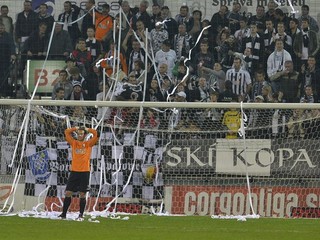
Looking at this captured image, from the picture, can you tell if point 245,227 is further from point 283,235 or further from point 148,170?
point 148,170

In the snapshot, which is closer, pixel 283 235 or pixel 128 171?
pixel 283 235

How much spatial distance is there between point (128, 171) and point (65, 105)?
2.01 meters

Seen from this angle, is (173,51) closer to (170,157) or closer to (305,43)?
(305,43)

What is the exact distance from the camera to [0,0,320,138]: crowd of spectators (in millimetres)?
19922

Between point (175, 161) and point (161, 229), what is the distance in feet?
11.6

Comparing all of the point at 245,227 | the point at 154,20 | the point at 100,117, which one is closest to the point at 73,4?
the point at 154,20

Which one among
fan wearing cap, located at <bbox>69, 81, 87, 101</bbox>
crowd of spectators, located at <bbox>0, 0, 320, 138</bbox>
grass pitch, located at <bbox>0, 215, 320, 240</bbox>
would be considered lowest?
grass pitch, located at <bbox>0, 215, 320, 240</bbox>

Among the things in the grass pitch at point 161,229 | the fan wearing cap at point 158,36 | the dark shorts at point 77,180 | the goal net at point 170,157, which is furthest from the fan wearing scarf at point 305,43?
the dark shorts at point 77,180

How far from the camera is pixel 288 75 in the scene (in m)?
19.9

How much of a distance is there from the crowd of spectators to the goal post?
1.18m

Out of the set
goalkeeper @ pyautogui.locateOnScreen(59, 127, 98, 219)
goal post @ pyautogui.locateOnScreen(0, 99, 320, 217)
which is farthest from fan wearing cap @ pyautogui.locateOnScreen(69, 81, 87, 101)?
goalkeeper @ pyautogui.locateOnScreen(59, 127, 98, 219)

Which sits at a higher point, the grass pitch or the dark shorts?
the dark shorts

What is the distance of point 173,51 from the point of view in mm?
20422

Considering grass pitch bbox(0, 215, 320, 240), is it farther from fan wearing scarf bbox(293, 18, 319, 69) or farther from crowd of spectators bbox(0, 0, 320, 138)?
fan wearing scarf bbox(293, 18, 319, 69)
